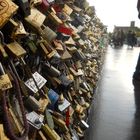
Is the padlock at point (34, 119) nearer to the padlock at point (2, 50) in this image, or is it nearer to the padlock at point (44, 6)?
the padlock at point (2, 50)

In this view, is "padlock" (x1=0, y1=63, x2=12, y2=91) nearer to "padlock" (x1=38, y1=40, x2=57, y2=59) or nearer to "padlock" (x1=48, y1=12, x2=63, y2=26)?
"padlock" (x1=38, y1=40, x2=57, y2=59)

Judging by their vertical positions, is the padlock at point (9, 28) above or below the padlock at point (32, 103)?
above

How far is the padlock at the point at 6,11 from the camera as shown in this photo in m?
1.93

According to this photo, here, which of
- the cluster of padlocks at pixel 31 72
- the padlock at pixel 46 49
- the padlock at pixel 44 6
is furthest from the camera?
the padlock at pixel 44 6

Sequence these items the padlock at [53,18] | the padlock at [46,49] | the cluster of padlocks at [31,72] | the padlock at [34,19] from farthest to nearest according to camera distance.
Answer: the padlock at [53,18]
the padlock at [46,49]
the padlock at [34,19]
the cluster of padlocks at [31,72]

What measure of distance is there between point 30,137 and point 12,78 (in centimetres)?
41

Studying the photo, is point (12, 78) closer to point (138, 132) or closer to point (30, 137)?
point (30, 137)

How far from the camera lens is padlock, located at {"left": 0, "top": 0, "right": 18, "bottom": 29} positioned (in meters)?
1.93

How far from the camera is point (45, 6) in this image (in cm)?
287

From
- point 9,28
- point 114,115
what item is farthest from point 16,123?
point 114,115

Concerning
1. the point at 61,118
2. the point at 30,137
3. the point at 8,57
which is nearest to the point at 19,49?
the point at 8,57

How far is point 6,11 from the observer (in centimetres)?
196

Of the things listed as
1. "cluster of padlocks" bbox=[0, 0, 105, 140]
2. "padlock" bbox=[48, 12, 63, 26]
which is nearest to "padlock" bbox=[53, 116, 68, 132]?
"cluster of padlocks" bbox=[0, 0, 105, 140]

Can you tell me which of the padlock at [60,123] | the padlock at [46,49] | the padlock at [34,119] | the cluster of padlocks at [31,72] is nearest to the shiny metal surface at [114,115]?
the cluster of padlocks at [31,72]
